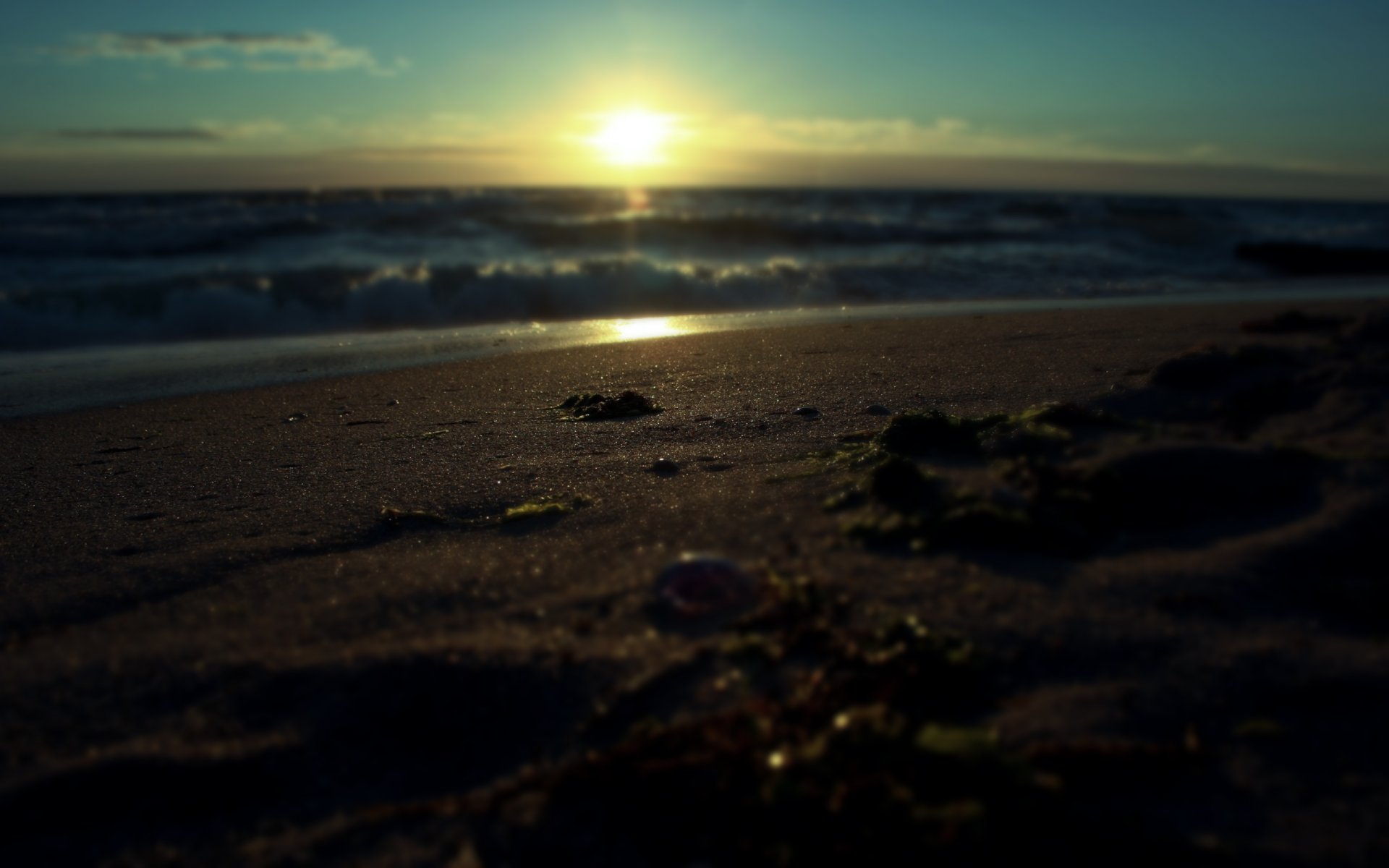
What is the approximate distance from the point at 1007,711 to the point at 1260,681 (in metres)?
0.40

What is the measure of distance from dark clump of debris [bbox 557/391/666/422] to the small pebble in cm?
88

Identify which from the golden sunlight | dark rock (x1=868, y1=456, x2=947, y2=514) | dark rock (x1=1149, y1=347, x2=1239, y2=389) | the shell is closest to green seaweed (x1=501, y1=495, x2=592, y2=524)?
the shell

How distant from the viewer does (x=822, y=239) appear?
1791 centimetres

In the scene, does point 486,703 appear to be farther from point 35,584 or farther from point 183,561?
point 35,584

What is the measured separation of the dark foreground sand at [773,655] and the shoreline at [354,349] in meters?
2.90

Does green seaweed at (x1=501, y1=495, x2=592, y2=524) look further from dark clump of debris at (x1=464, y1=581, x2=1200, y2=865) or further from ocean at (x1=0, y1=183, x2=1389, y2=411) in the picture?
ocean at (x1=0, y1=183, x2=1389, y2=411)

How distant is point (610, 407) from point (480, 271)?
7.34m

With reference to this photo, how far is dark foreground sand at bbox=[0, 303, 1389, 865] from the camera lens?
1.32 m

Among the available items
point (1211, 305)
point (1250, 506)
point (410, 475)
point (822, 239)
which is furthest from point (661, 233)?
point (1250, 506)

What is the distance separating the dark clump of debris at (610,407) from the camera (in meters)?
4.08

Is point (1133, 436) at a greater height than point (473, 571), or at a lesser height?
greater

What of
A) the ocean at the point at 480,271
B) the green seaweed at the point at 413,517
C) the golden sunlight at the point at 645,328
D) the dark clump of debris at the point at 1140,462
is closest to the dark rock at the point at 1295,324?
the dark clump of debris at the point at 1140,462

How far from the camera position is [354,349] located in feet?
23.9

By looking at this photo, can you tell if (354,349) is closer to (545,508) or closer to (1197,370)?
(545,508)
